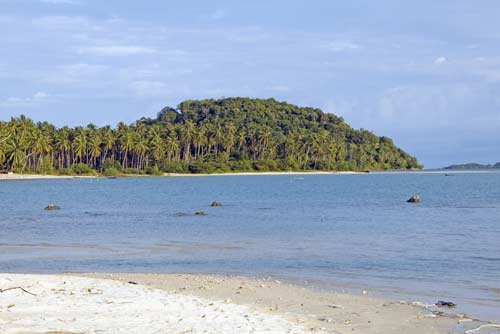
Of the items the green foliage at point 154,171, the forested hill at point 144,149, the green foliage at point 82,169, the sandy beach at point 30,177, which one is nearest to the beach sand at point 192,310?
the forested hill at point 144,149

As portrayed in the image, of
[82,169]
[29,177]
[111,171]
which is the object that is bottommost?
[29,177]

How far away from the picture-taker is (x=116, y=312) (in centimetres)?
1320

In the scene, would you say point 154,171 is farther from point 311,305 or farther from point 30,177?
point 311,305

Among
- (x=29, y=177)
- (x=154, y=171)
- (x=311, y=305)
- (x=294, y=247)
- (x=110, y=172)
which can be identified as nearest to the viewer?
(x=311, y=305)

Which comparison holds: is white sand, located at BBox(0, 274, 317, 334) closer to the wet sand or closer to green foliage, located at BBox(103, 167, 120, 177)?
the wet sand

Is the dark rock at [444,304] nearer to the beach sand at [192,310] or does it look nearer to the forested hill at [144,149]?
the beach sand at [192,310]

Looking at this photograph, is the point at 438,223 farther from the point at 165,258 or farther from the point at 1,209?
the point at 1,209

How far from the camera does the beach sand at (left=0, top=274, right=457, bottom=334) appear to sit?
480 inches

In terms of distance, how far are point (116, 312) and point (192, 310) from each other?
150cm

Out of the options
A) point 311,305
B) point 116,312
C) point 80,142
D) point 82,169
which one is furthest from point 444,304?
point 82,169

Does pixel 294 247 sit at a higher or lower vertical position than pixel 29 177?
higher

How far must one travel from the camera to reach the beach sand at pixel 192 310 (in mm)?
12180

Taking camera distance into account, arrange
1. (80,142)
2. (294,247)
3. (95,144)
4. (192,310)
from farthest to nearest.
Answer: (95,144)
(80,142)
(294,247)
(192,310)

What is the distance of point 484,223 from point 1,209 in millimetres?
38169
